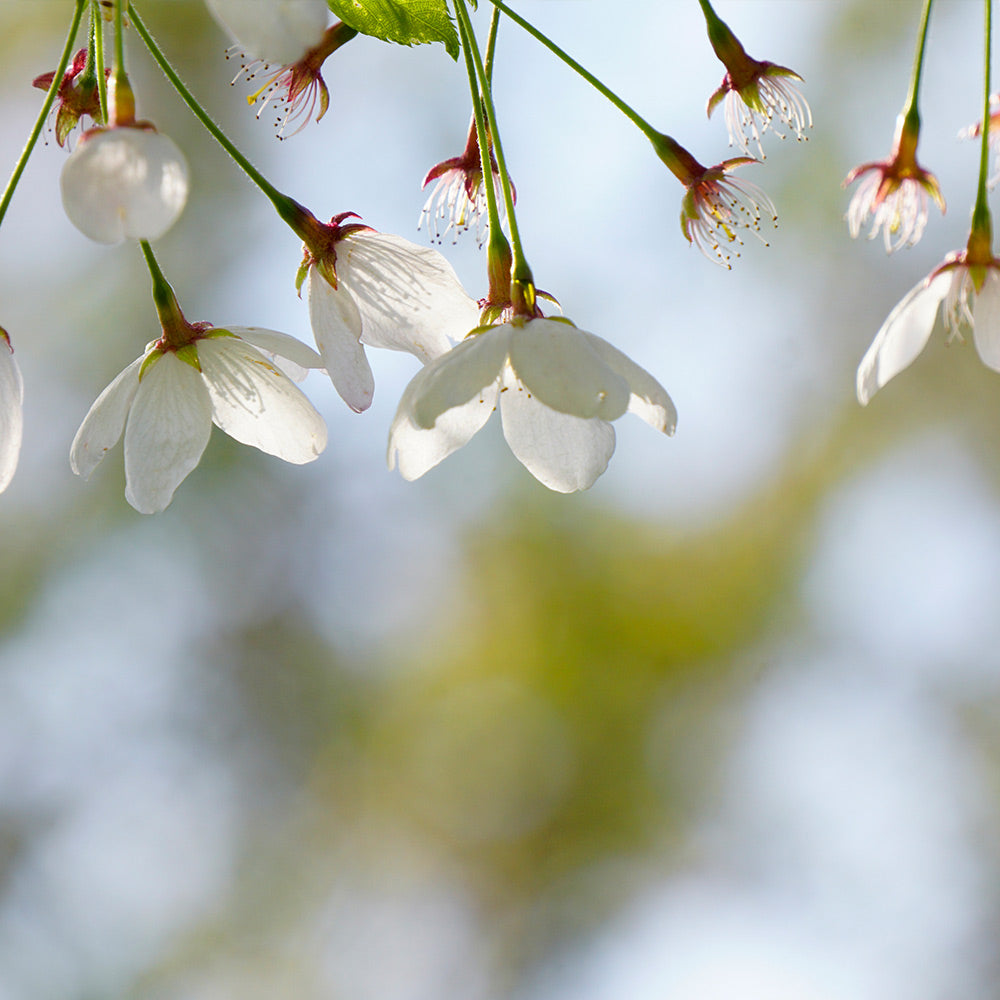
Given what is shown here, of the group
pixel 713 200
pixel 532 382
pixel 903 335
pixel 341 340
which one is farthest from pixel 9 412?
pixel 903 335

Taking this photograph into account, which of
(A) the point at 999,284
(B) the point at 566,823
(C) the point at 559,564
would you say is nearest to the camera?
(A) the point at 999,284

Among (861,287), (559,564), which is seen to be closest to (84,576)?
(559,564)

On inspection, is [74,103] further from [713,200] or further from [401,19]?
[713,200]

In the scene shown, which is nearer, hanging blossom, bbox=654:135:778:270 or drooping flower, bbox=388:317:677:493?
drooping flower, bbox=388:317:677:493

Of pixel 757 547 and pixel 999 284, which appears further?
pixel 757 547

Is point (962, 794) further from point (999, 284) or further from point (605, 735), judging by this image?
point (999, 284)

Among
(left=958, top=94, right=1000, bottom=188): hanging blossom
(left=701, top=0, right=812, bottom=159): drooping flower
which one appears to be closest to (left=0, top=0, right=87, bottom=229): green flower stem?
(left=701, top=0, right=812, bottom=159): drooping flower

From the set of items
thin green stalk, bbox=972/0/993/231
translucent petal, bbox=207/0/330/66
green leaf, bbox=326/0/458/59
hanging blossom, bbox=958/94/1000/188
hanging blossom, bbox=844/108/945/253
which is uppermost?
hanging blossom, bbox=958/94/1000/188

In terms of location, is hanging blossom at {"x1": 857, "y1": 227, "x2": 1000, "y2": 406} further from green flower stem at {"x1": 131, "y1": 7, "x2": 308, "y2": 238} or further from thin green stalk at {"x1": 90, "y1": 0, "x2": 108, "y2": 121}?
thin green stalk at {"x1": 90, "y1": 0, "x2": 108, "y2": 121}
